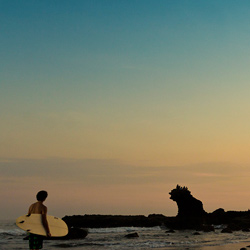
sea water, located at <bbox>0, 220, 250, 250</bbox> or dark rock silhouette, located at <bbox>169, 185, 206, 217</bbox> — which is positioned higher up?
dark rock silhouette, located at <bbox>169, 185, 206, 217</bbox>

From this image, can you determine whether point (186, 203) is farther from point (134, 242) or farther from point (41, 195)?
point (41, 195)

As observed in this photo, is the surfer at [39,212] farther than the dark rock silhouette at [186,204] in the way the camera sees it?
No

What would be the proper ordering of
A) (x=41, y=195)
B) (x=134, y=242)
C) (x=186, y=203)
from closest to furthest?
(x=41, y=195) → (x=134, y=242) → (x=186, y=203)

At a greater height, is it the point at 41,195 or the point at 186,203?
the point at 41,195

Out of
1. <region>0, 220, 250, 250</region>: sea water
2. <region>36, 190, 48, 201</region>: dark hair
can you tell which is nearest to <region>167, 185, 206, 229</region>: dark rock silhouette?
<region>0, 220, 250, 250</region>: sea water

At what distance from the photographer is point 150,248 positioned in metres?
30.2

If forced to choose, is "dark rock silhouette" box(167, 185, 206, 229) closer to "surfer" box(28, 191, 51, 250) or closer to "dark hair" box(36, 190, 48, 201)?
"surfer" box(28, 191, 51, 250)

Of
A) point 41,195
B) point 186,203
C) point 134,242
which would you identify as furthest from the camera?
point 186,203

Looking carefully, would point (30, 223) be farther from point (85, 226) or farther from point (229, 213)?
point (229, 213)

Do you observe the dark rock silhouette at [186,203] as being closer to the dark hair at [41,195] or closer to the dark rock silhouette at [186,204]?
the dark rock silhouette at [186,204]

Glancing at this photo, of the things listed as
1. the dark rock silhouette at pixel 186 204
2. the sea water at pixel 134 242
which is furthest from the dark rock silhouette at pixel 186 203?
the sea water at pixel 134 242

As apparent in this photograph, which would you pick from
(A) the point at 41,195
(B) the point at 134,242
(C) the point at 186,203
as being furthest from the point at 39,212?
(C) the point at 186,203

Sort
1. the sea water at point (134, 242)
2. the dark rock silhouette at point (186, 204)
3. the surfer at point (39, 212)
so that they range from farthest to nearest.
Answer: the dark rock silhouette at point (186, 204)
the sea water at point (134, 242)
the surfer at point (39, 212)

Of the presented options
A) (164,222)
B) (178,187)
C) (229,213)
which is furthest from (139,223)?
(229,213)
